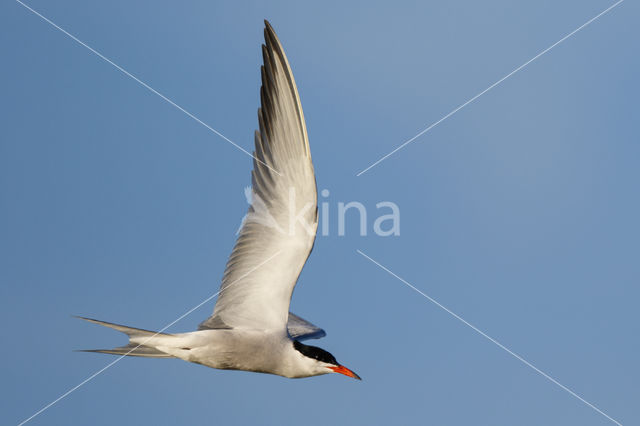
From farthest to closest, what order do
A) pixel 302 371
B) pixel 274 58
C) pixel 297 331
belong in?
pixel 297 331
pixel 302 371
pixel 274 58

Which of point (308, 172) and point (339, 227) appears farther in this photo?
point (339, 227)

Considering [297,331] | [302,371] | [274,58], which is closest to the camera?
[274,58]

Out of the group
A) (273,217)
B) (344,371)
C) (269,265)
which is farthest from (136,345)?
(344,371)

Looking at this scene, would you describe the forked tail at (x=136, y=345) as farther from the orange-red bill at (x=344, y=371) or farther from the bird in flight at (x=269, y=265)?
the orange-red bill at (x=344, y=371)

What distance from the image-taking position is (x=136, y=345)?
6539mm

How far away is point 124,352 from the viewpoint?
21.5ft

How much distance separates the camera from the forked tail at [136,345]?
6.37 m

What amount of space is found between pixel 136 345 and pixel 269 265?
58.7 inches

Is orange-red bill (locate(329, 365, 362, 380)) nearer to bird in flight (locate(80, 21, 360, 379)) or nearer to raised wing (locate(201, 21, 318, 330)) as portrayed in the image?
bird in flight (locate(80, 21, 360, 379))

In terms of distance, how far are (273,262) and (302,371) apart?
114cm

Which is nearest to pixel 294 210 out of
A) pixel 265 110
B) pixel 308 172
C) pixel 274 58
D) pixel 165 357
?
pixel 308 172

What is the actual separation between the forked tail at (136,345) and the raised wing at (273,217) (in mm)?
631

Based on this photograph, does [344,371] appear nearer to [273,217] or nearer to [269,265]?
[269,265]

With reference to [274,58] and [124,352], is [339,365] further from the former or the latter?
[274,58]
